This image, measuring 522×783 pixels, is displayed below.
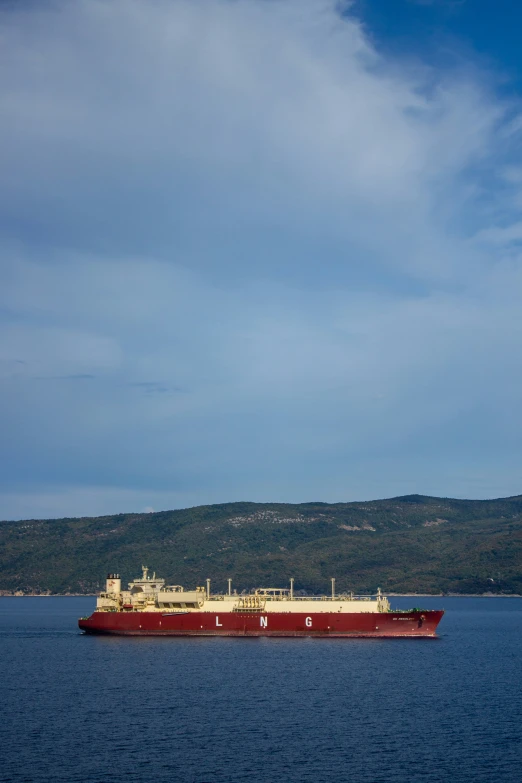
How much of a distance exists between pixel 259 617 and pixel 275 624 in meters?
2.30

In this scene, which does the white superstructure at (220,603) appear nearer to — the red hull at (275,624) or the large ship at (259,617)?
the large ship at (259,617)

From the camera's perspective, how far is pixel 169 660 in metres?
93.2

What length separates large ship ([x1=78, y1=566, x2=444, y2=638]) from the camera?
374 ft

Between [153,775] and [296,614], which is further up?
[296,614]

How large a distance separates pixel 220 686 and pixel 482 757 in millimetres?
29216

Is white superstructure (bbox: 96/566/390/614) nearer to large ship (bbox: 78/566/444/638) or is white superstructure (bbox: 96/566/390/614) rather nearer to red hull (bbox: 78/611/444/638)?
large ship (bbox: 78/566/444/638)

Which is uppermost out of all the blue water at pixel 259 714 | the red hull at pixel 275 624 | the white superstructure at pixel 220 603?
the white superstructure at pixel 220 603

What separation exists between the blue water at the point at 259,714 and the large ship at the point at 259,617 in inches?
239

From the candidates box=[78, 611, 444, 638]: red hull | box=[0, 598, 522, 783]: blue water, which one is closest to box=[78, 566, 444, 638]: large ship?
box=[78, 611, 444, 638]: red hull

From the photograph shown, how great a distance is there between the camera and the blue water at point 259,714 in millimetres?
48969

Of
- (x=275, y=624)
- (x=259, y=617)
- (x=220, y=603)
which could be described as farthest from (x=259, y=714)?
(x=220, y=603)

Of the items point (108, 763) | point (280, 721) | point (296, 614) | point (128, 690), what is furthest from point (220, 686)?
point (296, 614)

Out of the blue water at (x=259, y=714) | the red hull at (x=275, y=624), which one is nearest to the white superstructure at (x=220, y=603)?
the red hull at (x=275, y=624)

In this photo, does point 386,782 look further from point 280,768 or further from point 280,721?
point 280,721
